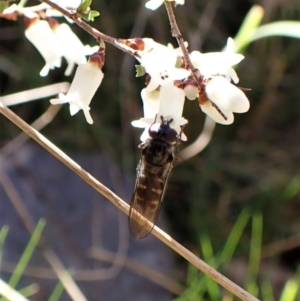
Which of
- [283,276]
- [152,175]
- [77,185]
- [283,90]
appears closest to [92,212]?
[77,185]

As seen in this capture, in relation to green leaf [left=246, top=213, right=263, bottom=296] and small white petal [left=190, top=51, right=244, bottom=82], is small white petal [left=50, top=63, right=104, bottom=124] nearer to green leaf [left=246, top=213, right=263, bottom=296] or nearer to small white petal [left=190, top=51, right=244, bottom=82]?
small white petal [left=190, top=51, right=244, bottom=82]

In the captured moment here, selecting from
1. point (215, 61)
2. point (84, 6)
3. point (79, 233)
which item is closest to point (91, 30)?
point (84, 6)

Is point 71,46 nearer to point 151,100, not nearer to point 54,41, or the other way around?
point 54,41

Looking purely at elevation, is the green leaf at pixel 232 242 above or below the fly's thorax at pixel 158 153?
above

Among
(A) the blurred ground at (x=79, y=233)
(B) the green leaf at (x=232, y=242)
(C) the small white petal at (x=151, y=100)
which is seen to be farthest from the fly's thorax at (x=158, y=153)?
(A) the blurred ground at (x=79, y=233)

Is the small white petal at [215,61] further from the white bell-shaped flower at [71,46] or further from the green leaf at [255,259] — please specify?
the green leaf at [255,259]

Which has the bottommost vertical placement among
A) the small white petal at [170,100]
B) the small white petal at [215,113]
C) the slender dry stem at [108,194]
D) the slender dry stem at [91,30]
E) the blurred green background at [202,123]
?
the slender dry stem at [108,194]

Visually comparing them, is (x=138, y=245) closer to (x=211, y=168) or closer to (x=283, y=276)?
(x=211, y=168)
